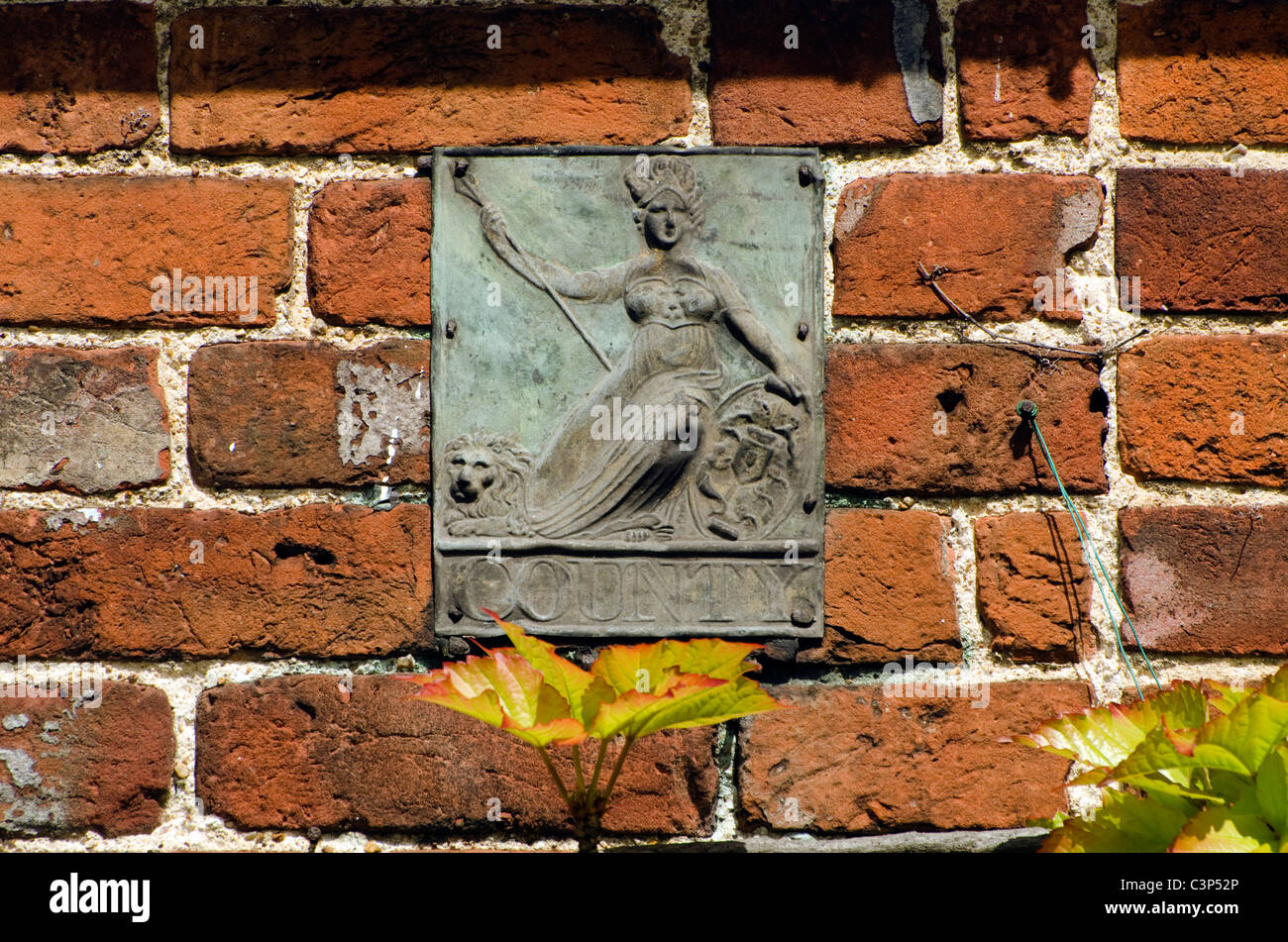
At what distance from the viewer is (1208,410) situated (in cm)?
154

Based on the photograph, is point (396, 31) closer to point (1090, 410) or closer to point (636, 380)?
point (636, 380)

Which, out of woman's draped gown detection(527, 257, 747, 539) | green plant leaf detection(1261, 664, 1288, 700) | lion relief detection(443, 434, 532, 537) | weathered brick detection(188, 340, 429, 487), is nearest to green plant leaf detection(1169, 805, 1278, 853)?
green plant leaf detection(1261, 664, 1288, 700)

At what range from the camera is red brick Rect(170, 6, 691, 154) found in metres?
1.57

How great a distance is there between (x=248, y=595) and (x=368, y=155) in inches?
26.1

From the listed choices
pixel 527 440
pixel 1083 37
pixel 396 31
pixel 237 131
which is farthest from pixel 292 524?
pixel 1083 37

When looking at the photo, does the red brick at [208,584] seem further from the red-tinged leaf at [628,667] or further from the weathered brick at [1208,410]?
the weathered brick at [1208,410]

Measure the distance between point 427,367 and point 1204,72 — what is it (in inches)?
48.0

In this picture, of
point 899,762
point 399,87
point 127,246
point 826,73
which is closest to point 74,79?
point 127,246

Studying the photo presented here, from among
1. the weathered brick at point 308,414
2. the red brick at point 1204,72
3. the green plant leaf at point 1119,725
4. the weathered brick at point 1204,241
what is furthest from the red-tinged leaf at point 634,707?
the red brick at point 1204,72

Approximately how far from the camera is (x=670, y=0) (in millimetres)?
1583

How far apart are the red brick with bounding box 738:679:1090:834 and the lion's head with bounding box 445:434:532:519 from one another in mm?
468

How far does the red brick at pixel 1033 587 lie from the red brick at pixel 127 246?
1100mm

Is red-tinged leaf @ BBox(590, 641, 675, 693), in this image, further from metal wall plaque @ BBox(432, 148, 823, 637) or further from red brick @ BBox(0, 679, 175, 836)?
red brick @ BBox(0, 679, 175, 836)

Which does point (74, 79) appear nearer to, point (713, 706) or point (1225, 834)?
point (713, 706)
